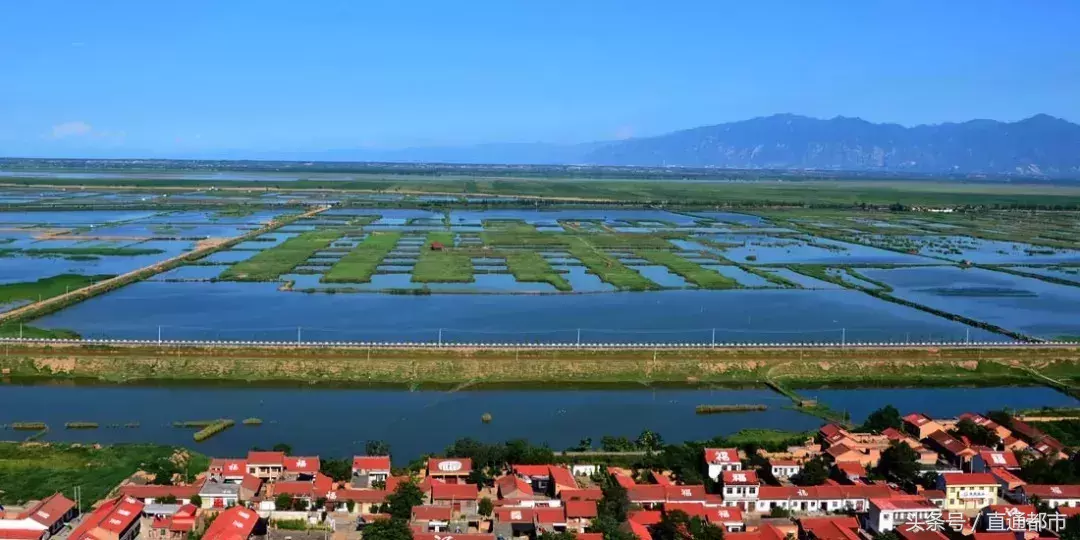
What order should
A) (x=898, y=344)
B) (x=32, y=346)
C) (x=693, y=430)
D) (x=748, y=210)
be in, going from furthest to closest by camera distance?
(x=748, y=210), (x=898, y=344), (x=32, y=346), (x=693, y=430)

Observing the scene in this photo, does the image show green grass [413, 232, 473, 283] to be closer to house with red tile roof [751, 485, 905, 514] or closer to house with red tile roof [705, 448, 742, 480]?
house with red tile roof [705, 448, 742, 480]

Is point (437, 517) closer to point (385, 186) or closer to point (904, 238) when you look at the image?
point (904, 238)

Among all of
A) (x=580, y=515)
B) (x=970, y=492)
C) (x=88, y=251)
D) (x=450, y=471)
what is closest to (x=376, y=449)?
(x=450, y=471)

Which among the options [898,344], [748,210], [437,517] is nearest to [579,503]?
[437,517]

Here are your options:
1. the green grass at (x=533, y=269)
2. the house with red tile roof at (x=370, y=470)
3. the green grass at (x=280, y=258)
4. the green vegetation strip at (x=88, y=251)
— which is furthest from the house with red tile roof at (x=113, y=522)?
the green vegetation strip at (x=88, y=251)

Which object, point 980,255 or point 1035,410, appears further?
point 980,255
